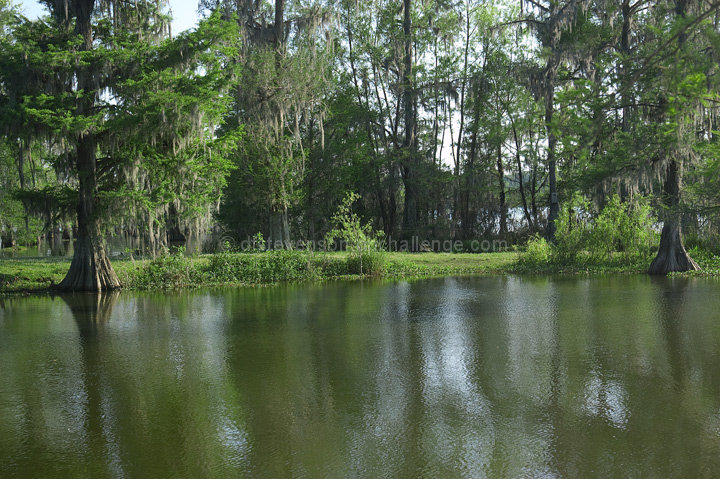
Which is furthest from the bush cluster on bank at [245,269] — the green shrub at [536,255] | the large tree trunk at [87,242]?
the green shrub at [536,255]

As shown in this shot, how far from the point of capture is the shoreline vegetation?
17.9 m

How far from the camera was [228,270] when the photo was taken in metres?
19.0

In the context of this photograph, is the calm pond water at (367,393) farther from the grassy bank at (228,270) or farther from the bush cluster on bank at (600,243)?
the bush cluster on bank at (600,243)

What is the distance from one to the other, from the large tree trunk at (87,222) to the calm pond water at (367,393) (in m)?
4.46

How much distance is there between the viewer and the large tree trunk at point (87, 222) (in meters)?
17.0

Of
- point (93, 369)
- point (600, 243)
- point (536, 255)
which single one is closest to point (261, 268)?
point (536, 255)

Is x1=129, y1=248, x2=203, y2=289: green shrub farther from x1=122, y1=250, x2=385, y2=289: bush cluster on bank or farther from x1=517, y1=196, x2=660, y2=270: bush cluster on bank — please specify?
x1=517, y1=196, x2=660, y2=270: bush cluster on bank

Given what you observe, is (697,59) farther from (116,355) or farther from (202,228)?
(202,228)

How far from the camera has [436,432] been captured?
17.9ft

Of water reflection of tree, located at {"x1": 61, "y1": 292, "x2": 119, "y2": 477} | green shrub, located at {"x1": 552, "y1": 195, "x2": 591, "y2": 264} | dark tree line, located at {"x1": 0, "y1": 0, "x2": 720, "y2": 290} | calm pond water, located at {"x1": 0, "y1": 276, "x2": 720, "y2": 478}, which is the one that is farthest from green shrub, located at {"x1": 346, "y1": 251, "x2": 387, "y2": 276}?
water reflection of tree, located at {"x1": 61, "y1": 292, "x2": 119, "y2": 477}

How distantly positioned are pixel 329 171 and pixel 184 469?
2763cm

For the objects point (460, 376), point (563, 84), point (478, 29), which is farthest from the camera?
point (478, 29)

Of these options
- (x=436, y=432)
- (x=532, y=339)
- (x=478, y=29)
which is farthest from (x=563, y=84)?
(x=436, y=432)

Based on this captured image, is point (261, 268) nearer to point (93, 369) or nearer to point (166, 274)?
point (166, 274)
